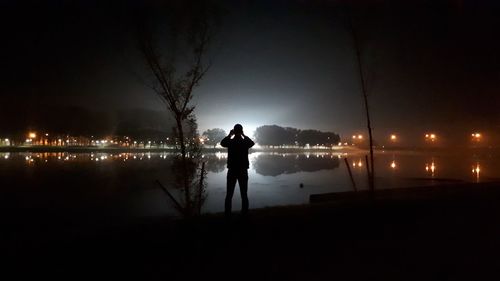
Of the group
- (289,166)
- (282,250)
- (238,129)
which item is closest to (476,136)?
(289,166)

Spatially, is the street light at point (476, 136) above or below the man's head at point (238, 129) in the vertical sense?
above

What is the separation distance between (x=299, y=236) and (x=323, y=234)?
61cm

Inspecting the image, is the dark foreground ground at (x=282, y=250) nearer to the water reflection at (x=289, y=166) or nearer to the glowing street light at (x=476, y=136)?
the water reflection at (x=289, y=166)

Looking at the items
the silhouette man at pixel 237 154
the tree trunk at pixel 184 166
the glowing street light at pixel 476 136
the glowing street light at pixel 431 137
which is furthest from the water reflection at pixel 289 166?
the glowing street light at pixel 431 137

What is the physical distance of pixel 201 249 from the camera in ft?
25.4

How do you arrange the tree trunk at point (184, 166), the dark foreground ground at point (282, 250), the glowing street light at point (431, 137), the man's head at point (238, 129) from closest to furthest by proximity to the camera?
the dark foreground ground at point (282, 250) → the man's head at point (238, 129) → the tree trunk at point (184, 166) → the glowing street light at point (431, 137)

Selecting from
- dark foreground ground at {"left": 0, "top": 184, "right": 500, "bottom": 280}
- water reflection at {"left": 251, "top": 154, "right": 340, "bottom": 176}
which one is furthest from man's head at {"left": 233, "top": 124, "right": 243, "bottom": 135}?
water reflection at {"left": 251, "top": 154, "right": 340, "bottom": 176}

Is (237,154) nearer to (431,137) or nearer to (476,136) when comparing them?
(476,136)

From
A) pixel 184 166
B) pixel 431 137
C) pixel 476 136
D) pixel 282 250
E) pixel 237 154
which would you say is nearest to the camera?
pixel 282 250

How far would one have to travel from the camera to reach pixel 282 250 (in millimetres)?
7562

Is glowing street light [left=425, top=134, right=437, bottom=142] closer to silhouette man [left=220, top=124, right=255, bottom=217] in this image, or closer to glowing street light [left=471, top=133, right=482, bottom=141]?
glowing street light [left=471, top=133, right=482, bottom=141]

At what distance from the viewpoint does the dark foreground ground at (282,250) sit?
20.8 feet

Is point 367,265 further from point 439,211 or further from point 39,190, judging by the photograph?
point 39,190

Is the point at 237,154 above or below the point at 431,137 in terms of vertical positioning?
below
